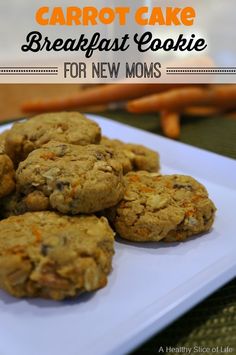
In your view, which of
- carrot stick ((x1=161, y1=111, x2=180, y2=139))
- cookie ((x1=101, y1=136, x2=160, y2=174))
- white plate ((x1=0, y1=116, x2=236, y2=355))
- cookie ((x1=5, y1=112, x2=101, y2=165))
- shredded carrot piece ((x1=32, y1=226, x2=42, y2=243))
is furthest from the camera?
carrot stick ((x1=161, y1=111, x2=180, y2=139))

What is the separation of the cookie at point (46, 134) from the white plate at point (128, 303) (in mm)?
405

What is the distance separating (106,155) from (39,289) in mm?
459

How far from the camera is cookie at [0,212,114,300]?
106 cm

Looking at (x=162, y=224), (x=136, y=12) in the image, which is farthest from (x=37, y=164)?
(x=136, y=12)

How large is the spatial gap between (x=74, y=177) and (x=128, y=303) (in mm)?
Answer: 372

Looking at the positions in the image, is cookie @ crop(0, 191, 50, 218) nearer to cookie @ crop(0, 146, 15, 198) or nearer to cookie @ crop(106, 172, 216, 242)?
cookie @ crop(0, 146, 15, 198)

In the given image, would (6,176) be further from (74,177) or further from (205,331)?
(205,331)

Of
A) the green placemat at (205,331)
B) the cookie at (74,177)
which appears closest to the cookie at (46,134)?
the cookie at (74,177)

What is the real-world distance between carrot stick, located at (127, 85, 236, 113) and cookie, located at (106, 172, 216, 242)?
1.17 metres

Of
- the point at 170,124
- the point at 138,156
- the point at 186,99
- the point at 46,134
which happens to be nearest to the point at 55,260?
the point at 46,134

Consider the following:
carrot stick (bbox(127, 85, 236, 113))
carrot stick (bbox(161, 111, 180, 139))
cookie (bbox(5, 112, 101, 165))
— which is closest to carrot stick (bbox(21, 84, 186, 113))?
carrot stick (bbox(127, 85, 236, 113))

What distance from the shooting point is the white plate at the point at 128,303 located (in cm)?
97

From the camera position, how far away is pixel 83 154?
135cm

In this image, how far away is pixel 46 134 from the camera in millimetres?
1522
